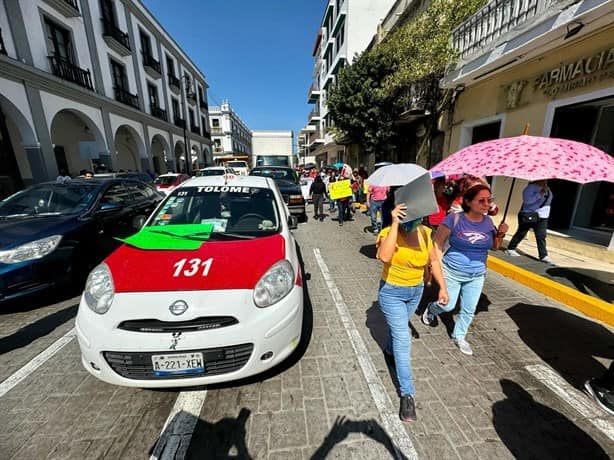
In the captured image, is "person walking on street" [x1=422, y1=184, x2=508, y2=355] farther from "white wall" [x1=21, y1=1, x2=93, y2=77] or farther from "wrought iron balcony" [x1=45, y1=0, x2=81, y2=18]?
"wrought iron balcony" [x1=45, y1=0, x2=81, y2=18]

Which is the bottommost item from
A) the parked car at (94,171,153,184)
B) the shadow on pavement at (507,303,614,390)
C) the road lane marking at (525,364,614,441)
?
the shadow on pavement at (507,303,614,390)

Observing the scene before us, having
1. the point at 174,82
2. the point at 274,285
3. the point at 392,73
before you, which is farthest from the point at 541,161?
the point at 174,82

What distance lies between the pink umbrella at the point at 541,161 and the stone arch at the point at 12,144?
9520mm

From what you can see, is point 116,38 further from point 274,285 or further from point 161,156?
point 274,285

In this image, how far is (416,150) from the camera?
11641 mm

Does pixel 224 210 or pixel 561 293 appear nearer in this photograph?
pixel 224 210

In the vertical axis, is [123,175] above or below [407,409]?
above

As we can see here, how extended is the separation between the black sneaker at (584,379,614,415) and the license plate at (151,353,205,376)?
3123 millimetres

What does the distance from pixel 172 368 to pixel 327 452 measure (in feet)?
3.94

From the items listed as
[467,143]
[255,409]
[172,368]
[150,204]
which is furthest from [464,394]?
[467,143]

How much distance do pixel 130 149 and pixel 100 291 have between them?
21491 mm

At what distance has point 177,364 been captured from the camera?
1.79m

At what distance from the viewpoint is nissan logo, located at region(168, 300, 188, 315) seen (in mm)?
1794

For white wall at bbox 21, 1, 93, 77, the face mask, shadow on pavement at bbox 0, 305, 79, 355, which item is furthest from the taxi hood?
white wall at bbox 21, 1, 93, 77
